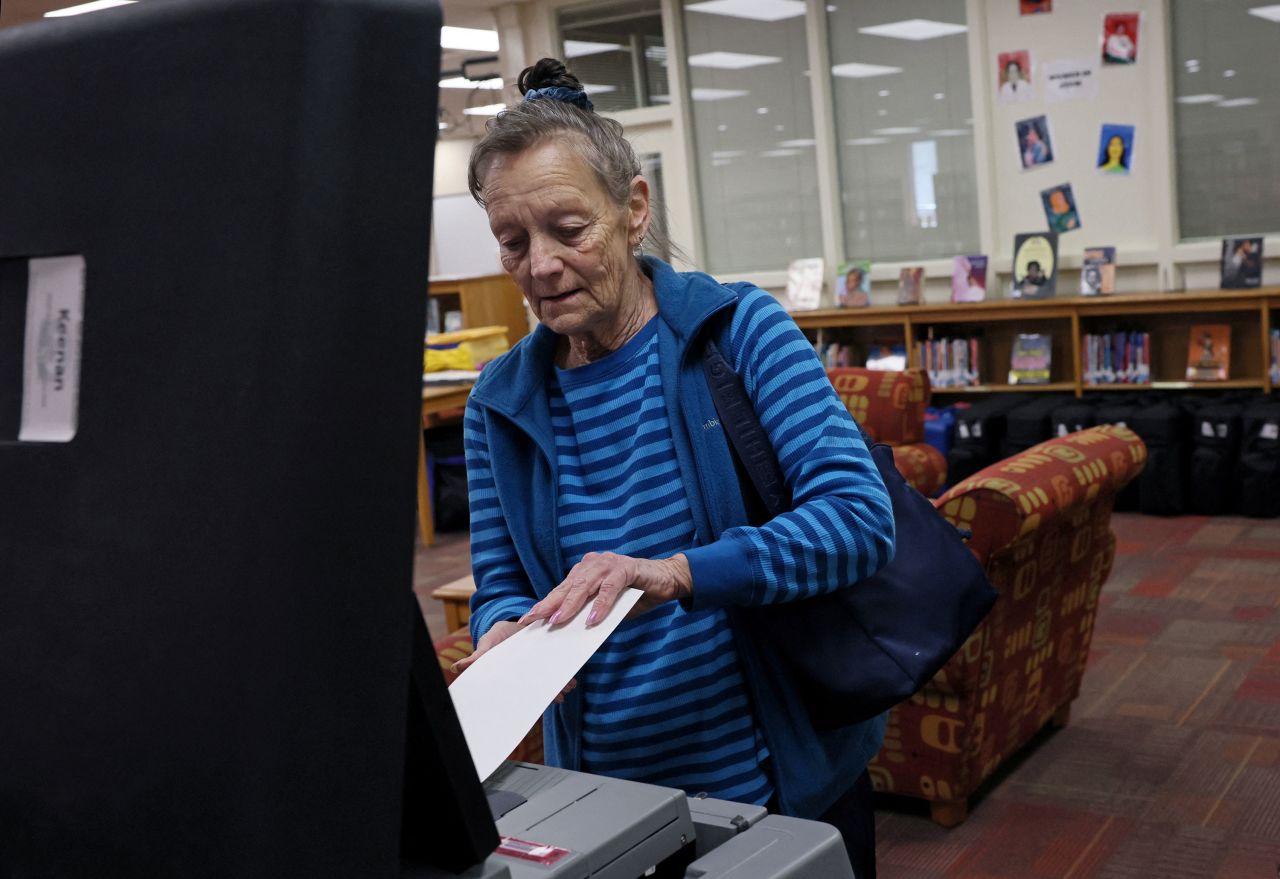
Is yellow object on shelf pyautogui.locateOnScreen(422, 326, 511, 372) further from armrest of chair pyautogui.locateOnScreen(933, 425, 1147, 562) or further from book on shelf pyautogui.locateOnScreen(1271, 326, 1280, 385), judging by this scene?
armrest of chair pyautogui.locateOnScreen(933, 425, 1147, 562)

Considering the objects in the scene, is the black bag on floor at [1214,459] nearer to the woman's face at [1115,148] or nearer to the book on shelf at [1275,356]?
the book on shelf at [1275,356]

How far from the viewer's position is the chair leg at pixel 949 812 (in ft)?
10.6

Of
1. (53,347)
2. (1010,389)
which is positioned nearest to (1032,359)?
(1010,389)

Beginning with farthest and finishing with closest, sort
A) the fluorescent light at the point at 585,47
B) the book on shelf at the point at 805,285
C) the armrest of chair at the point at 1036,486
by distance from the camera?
1. the fluorescent light at the point at 585,47
2. the book on shelf at the point at 805,285
3. the armrest of chair at the point at 1036,486

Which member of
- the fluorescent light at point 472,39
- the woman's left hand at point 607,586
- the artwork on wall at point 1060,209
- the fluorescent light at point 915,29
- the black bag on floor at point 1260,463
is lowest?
the black bag on floor at point 1260,463

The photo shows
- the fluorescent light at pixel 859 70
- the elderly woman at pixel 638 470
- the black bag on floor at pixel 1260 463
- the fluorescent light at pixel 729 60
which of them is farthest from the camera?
the fluorescent light at pixel 729 60

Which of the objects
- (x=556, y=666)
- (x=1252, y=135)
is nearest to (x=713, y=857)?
(x=556, y=666)

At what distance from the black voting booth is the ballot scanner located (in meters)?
0.22

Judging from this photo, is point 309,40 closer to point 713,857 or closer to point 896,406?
point 713,857

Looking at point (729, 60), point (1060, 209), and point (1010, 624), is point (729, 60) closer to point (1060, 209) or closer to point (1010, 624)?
point (1060, 209)

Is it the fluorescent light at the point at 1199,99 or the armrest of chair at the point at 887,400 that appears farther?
the fluorescent light at the point at 1199,99

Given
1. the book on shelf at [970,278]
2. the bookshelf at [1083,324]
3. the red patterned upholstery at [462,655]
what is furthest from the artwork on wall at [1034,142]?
the red patterned upholstery at [462,655]

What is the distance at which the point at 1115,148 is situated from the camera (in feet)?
23.4

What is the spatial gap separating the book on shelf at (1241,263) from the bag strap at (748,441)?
6172mm
